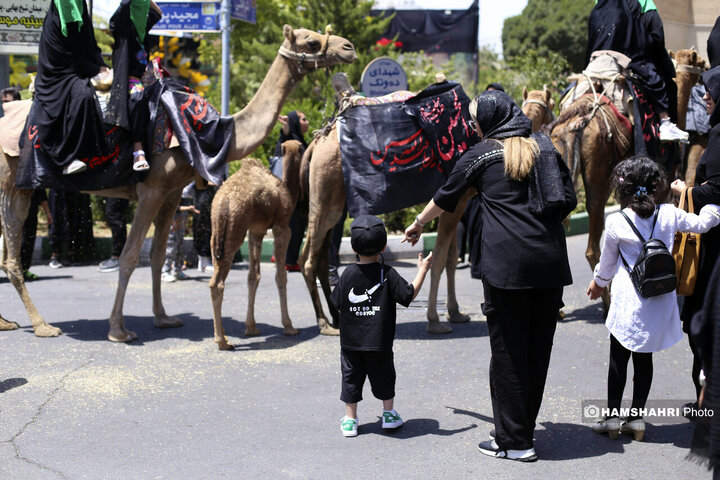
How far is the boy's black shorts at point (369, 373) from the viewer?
5.07m

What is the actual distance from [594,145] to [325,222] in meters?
2.97

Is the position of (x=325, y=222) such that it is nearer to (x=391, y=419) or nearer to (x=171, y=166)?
(x=171, y=166)

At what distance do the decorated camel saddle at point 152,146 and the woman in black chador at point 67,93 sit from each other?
0.12 metres

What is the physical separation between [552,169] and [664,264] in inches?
35.3

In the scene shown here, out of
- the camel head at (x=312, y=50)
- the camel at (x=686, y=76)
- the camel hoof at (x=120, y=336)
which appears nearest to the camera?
the camel hoof at (x=120, y=336)

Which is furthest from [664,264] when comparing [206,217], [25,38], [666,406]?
[25,38]

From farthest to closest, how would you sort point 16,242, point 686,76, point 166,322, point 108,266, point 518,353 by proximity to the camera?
1. point 108,266
2. point 686,76
3. point 166,322
4. point 16,242
5. point 518,353

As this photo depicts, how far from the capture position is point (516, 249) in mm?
4551

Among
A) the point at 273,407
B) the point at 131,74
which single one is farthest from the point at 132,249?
the point at 273,407

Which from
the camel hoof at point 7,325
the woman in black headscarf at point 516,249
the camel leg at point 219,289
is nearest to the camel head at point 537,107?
the camel leg at point 219,289

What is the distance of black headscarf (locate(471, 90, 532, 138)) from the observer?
15.5 ft

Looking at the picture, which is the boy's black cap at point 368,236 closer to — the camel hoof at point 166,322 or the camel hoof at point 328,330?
the camel hoof at point 328,330

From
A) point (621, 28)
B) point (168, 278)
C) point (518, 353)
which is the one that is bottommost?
point (168, 278)

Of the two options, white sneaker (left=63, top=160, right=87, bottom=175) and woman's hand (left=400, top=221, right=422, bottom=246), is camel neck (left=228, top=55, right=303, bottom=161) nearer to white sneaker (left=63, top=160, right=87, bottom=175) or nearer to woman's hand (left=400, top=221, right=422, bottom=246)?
white sneaker (left=63, top=160, right=87, bottom=175)
